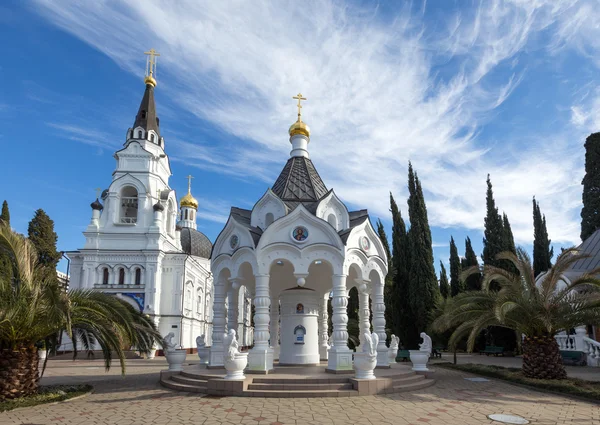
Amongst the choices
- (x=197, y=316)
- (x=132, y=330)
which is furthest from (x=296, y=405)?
(x=197, y=316)

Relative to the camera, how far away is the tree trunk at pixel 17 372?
34.0ft

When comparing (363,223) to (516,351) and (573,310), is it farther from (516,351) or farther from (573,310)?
(516,351)

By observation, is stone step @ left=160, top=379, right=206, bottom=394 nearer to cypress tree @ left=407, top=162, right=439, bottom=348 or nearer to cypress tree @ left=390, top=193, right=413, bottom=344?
cypress tree @ left=407, top=162, right=439, bottom=348

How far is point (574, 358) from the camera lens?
20.6m

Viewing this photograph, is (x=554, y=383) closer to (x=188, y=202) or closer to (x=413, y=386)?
(x=413, y=386)

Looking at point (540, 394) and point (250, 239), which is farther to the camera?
point (250, 239)

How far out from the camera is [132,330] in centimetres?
1214

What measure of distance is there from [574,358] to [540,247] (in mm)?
20129

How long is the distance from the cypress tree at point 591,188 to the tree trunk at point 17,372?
3950cm

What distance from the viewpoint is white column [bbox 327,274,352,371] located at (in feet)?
42.0

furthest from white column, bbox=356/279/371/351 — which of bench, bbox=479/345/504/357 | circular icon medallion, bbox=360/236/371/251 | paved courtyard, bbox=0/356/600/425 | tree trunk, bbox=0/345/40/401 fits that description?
bench, bbox=479/345/504/357

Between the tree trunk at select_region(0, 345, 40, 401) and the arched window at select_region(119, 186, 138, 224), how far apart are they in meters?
24.6

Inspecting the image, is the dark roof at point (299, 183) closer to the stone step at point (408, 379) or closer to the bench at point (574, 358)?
the stone step at point (408, 379)

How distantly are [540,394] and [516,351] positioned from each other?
17.9 meters
